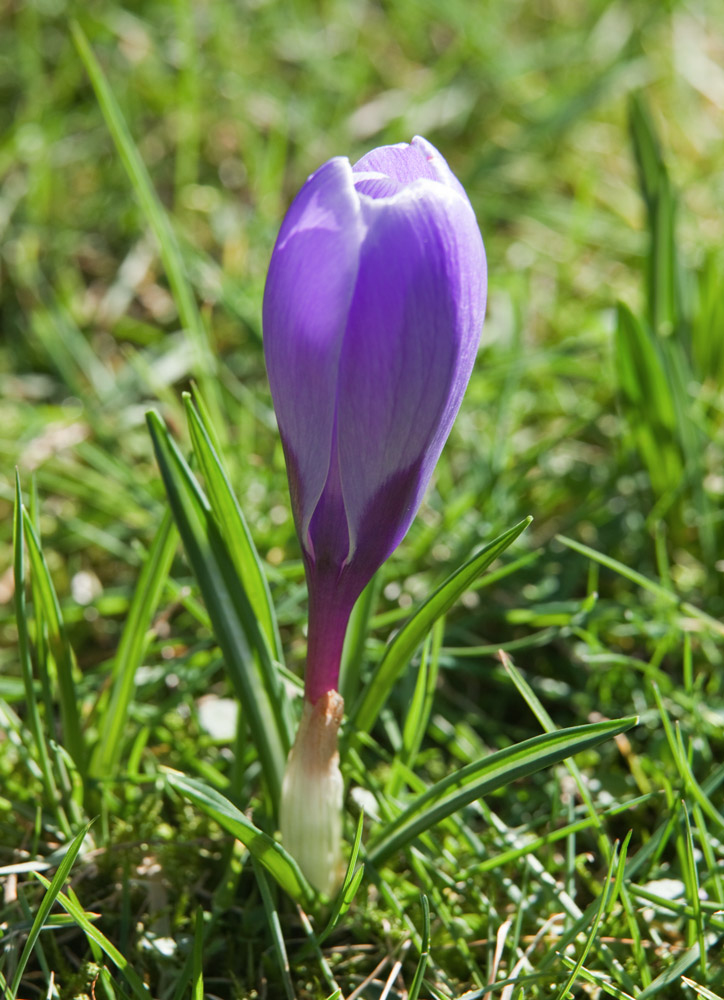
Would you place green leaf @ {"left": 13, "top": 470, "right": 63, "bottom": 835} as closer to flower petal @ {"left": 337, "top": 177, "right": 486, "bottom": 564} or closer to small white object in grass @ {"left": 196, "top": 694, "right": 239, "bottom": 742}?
small white object in grass @ {"left": 196, "top": 694, "right": 239, "bottom": 742}

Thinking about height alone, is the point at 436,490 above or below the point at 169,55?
below

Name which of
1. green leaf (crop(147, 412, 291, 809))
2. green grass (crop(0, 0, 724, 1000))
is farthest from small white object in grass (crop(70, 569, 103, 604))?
green leaf (crop(147, 412, 291, 809))

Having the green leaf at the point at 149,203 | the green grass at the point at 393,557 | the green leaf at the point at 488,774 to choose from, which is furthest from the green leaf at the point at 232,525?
the green leaf at the point at 149,203

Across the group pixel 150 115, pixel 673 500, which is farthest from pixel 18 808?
pixel 150 115

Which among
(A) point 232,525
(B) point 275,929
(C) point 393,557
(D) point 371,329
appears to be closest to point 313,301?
(D) point 371,329

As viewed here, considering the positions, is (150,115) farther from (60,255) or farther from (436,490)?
(436,490)
